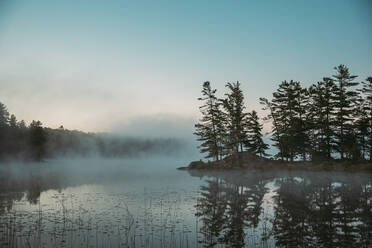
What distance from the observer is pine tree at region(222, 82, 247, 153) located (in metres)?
56.3

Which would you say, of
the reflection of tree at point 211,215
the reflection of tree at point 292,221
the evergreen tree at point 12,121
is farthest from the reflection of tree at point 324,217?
the evergreen tree at point 12,121

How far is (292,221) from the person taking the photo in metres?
14.5

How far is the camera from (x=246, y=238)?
39.1 feet

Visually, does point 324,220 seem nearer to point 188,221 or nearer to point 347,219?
point 347,219

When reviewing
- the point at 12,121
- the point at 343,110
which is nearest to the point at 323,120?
the point at 343,110

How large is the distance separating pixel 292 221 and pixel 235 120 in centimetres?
4336

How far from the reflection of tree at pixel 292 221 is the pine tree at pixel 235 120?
3378 cm

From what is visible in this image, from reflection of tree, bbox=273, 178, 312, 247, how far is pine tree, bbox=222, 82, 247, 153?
3378cm

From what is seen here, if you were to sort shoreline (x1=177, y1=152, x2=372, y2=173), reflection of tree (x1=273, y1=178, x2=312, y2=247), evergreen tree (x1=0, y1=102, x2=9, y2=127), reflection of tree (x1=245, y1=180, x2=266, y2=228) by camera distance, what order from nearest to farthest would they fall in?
reflection of tree (x1=273, y1=178, x2=312, y2=247) < reflection of tree (x1=245, y1=180, x2=266, y2=228) < shoreline (x1=177, y1=152, x2=372, y2=173) < evergreen tree (x1=0, y1=102, x2=9, y2=127)

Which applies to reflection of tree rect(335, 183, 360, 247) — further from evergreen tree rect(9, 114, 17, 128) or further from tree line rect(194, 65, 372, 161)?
evergreen tree rect(9, 114, 17, 128)

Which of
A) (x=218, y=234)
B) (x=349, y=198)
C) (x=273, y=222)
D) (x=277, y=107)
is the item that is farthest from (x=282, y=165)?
(x=218, y=234)

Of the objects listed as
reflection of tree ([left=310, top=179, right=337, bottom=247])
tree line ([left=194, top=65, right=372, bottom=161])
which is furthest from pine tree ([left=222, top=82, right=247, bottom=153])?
reflection of tree ([left=310, top=179, right=337, bottom=247])

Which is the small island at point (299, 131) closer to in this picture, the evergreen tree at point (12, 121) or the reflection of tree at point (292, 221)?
the reflection of tree at point (292, 221)

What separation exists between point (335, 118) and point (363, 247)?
4388cm
